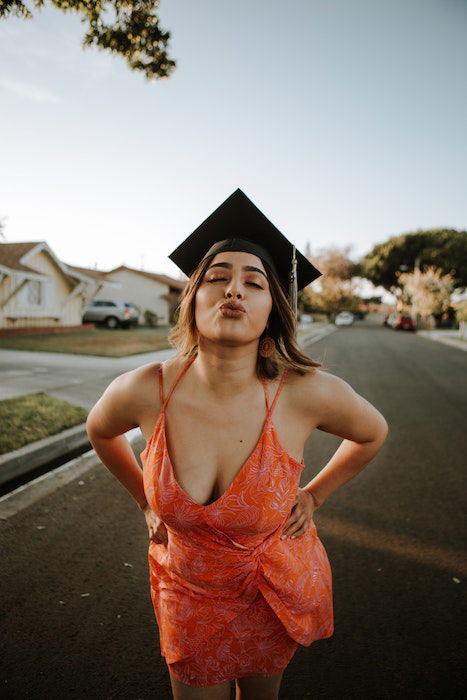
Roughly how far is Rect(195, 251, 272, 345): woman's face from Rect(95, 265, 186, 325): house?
1345 inches

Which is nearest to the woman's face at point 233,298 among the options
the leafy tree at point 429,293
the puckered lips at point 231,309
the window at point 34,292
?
the puckered lips at point 231,309

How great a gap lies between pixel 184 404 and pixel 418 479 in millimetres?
4019

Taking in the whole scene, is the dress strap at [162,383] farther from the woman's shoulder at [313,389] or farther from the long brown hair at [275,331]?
the woman's shoulder at [313,389]

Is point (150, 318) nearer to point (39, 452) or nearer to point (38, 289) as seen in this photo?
point (38, 289)

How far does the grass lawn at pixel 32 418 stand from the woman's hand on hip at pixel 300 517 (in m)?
3.91

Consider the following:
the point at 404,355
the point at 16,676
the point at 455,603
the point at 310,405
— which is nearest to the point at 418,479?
the point at 455,603

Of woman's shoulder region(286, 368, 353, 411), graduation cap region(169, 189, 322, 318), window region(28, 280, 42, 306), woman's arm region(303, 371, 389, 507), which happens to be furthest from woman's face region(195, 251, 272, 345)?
window region(28, 280, 42, 306)

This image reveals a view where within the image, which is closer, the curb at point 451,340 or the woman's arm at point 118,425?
the woman's arm at point 118,425

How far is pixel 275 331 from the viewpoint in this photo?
1701 mm

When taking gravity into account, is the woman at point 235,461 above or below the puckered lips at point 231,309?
below

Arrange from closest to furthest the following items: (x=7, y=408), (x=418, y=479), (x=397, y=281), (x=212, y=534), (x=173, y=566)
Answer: (x=212, y=534), (x=173, y=566), (x=418, y=479), (x=7, y=408), (x=397, y=281)

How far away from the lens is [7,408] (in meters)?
6.06

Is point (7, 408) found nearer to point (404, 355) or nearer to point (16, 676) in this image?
point (16, 676)

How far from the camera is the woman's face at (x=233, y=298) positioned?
55.7 inches
